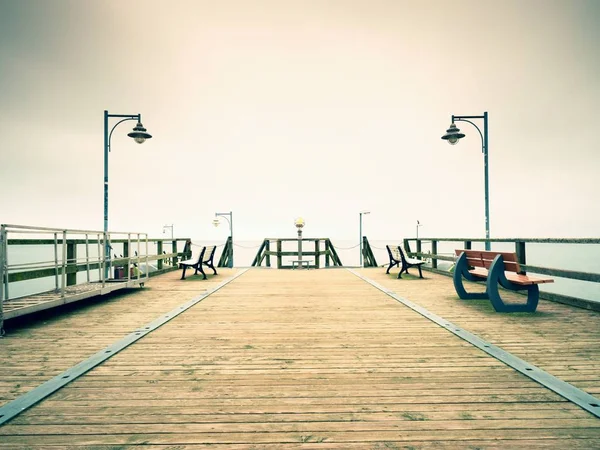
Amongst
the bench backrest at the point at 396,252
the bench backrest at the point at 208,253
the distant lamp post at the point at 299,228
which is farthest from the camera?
the distant lamp post at the point at 299,228

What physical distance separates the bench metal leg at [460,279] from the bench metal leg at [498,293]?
0.99 m

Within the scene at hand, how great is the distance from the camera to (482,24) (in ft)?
71.1

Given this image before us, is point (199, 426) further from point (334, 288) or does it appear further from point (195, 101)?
point (195, 101)

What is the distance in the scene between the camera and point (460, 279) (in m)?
6.95

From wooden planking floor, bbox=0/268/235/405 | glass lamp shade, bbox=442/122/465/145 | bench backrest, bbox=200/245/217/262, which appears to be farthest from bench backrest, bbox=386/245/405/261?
wooden planking floor, bbox=0/268/235/405

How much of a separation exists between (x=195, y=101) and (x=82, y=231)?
88.4ft

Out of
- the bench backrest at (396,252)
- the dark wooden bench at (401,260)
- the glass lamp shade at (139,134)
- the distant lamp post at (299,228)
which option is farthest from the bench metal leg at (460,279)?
the glass lamp shade at (139,134)

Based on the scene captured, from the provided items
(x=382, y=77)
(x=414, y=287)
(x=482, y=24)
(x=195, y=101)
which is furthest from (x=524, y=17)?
(x=195, y=101)

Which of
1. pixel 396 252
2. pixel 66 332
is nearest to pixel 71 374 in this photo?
Answer: pixel 66 332

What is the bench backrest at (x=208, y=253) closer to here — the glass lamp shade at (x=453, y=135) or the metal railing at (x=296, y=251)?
the metal railing at (x=296, y=251)

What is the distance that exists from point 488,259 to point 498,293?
1.05 metres

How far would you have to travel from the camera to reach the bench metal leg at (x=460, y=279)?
265 inches

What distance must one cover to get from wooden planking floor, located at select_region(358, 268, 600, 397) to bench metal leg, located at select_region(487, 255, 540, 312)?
13cm

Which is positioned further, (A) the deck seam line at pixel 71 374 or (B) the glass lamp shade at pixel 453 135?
(B) the glass lamp shade at pixel 453 135
